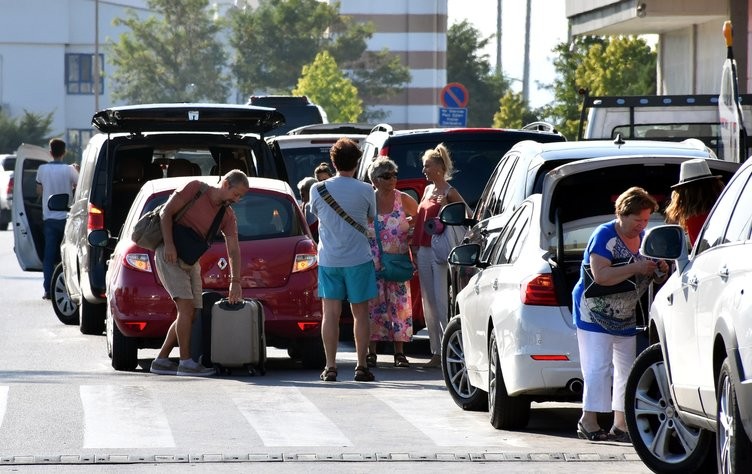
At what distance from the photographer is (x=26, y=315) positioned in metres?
20.3

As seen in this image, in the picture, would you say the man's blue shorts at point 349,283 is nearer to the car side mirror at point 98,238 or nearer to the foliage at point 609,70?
the car side mirror at point 98,238

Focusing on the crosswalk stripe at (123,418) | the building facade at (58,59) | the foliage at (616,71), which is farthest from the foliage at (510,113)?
the crosswalk stripe at (123,418)

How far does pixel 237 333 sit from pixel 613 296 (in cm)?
443

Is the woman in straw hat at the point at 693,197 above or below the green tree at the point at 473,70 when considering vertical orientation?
below

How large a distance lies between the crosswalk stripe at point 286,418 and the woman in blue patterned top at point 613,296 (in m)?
1.39

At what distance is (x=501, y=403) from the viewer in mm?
10406

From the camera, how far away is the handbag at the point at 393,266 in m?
14.1

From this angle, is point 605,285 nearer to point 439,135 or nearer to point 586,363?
point 586,363

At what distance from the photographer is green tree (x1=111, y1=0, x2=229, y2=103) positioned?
382 feet

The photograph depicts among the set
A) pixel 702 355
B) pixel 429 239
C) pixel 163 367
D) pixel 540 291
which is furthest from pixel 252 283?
pixel 702 355

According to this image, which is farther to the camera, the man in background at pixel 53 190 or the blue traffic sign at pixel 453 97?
the blue traffic sign at pixel 453 97

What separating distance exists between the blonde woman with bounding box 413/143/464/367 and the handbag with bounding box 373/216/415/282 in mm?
186

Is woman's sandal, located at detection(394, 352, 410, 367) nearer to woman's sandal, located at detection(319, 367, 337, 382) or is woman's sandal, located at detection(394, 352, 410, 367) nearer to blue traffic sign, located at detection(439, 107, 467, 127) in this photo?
woman's sandal, located at detection(319, 367, 337, 382)

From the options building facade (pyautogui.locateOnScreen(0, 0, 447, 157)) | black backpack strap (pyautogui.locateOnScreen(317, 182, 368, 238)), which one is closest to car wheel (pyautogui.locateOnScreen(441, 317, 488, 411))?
black backpack strap (pyautogui.locateOnScreen(317, 182, 368, 238))
